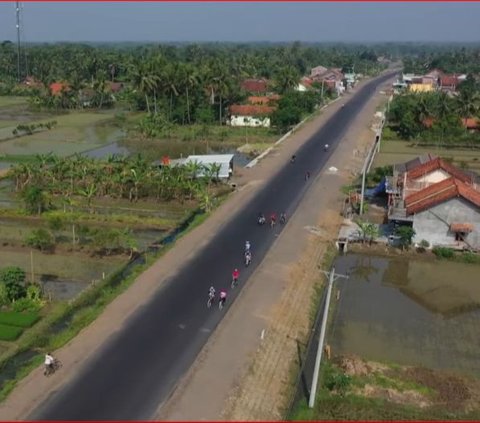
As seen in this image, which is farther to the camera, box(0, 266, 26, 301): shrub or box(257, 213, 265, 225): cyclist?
box(257, 213, 265, 225): cyclist

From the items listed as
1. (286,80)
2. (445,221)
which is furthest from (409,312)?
(286,80)

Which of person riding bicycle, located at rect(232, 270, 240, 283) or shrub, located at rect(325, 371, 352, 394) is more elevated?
person riding bicycle, located at rect(232, 270, 240, 283)

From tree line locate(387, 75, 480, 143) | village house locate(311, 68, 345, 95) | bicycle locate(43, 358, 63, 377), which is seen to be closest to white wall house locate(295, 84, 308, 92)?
village house locate(311, 68, 345, 95)

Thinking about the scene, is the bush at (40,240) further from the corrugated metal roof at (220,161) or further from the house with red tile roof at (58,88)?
the house with red tile roof at (58,88)

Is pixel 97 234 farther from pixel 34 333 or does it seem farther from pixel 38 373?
pixel 38 373

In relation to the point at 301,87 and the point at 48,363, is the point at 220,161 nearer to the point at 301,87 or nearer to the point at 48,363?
the point at 48,363

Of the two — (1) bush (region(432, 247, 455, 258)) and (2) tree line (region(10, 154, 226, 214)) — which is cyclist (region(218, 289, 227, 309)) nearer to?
(1) bush (region(432, 247, 455, 258))

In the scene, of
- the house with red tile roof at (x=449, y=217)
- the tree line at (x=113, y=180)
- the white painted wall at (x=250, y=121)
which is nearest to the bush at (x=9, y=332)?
the tree line at (x=113, y=180)
